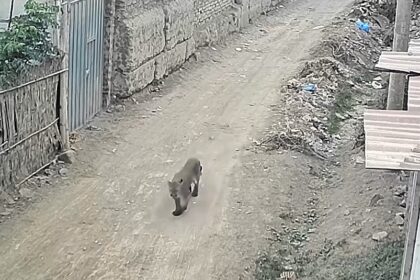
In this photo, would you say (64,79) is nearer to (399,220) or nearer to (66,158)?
(66,158)

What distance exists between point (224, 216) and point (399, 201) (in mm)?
1940

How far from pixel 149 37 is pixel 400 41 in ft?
13.6

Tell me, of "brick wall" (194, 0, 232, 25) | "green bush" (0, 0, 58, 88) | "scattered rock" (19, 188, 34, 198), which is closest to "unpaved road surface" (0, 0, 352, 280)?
"scattered rock" (19, 188, 34, 198)

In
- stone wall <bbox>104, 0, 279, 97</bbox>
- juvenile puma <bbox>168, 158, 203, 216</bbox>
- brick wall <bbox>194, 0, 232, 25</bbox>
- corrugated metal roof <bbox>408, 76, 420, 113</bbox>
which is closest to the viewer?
corrugated metal roof <bbox>408, 76, 420, 113</bbox>

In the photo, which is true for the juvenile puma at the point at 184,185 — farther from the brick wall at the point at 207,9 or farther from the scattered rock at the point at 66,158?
the brick wall at the point at 207,9

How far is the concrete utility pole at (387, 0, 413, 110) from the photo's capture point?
10.9m

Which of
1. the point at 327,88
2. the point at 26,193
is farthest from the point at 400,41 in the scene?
the point at 26,193

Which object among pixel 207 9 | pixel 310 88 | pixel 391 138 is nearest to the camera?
pixel 391 138

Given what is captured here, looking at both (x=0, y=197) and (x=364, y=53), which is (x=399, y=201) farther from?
(x=364, y=53)

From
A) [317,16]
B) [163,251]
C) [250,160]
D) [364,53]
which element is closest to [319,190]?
[250,160]

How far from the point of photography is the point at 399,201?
8.95 metres

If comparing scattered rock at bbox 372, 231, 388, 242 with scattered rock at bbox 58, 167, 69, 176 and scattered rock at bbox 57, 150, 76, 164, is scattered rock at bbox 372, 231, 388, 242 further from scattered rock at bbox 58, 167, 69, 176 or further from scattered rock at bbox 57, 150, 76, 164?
scattered rock at bbox 57, 150, 76, 164

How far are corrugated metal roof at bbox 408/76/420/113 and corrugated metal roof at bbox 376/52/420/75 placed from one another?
8cm

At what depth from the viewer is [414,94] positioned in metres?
6.62
